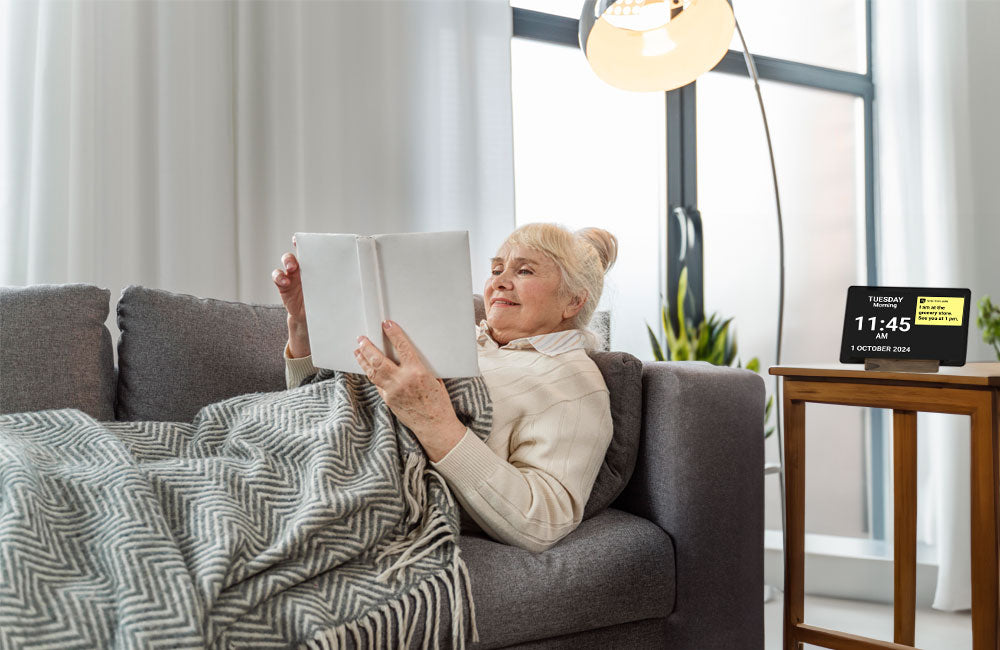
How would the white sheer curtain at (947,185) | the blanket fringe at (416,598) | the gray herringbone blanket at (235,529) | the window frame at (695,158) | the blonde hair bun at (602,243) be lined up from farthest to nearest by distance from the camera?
the window frame at (695,158) < the white sheer curtain at (947,185) < the blonde hair bun at (602,243) < the blanket fringe at (416,598) < the gray herringbone blanket at (235,529)

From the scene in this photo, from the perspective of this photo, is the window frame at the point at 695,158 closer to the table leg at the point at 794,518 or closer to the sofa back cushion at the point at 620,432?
the table leg at the point at 794,518

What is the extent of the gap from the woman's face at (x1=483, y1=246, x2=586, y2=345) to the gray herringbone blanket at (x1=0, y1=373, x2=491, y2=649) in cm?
32

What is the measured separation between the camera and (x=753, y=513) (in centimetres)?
154

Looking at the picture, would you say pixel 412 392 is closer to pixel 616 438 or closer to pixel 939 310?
pixel 616 438

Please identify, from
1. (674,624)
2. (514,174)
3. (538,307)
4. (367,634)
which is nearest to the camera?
(367,634)

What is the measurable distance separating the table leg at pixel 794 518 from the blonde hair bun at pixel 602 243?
19.2 inches

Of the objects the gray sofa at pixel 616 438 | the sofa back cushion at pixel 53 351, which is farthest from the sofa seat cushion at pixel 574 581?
the sofa back cushion at pixel 53 351

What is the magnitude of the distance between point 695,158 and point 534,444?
79.3 inches

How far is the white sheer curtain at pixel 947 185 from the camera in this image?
261 cm

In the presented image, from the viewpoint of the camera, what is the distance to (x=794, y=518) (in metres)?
1.64

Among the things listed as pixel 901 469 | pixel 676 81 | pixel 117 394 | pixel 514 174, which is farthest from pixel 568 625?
pixel 514 174

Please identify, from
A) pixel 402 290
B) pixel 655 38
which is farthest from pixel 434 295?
pixel 655 38

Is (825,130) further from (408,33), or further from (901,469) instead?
(901,469)

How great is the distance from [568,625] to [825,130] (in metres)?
2.43
